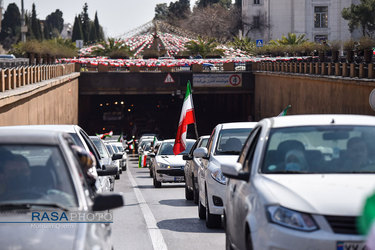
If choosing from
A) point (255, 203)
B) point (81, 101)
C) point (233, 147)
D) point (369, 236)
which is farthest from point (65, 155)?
point (81, 101)

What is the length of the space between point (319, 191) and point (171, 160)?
1884 centimetres

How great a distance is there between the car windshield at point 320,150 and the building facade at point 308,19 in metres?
102

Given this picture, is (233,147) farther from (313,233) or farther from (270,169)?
(313,233)

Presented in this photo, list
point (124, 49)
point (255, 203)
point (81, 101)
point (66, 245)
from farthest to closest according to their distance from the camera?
point (124, 49)
point (81, 101)
point (255, 203)
point (66, 245)

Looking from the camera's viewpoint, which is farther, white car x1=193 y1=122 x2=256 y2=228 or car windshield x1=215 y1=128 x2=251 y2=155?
car windshield x1=215 y1=128 x2=251 y2=155

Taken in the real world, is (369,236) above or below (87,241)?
above

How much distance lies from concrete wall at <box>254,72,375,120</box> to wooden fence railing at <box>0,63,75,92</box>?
493 inches

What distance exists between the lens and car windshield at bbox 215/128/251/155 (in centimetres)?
1463

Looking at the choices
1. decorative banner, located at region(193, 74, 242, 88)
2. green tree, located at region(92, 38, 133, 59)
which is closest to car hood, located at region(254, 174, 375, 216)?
decorative banner, located at region(193, 74, 242, 88)

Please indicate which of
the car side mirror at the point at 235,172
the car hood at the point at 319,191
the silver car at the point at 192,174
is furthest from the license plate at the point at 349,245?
the silver car at the point at 192,174

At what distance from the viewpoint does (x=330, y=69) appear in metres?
39.0

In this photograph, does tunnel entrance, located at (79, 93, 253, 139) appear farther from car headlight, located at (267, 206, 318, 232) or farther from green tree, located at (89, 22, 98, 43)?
green tree, located at (89, 22, 98, 43)

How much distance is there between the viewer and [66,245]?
18.4 ft

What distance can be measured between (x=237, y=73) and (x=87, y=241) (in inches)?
2468
